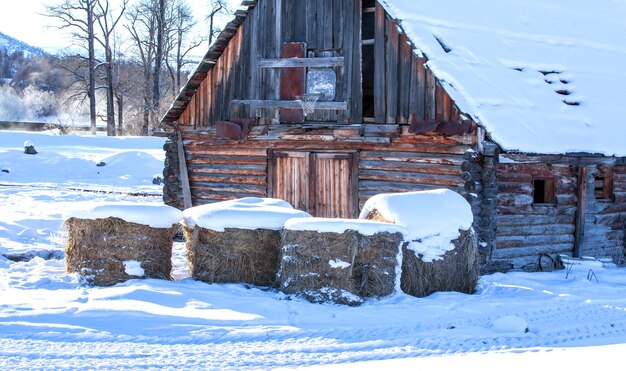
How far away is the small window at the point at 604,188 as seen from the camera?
1538cm

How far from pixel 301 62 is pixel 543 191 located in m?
4.86

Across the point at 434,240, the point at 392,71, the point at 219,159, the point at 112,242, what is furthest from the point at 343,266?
the point at 219,159

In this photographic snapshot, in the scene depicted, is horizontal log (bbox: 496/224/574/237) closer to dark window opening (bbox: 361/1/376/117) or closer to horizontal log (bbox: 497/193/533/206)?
horizontal log (bbox: 497/193/533/206)

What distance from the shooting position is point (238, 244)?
34.2 ft

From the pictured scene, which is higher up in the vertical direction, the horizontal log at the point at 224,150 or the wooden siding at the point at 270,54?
the wooden siding at the point at 270,54

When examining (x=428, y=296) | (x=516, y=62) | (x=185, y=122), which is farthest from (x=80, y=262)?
(x=516, y=62)

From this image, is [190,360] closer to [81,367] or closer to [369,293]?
[81,367]

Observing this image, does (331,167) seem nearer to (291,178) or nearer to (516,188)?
(291,178)

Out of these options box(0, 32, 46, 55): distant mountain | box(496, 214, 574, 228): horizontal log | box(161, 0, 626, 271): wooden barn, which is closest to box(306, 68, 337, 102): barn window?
box(161, 0, 626, 271): wooden barn

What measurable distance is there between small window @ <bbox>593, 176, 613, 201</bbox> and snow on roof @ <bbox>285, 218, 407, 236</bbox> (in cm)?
691

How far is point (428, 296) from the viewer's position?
1004 centimetres

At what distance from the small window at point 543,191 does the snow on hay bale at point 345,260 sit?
18.1ft

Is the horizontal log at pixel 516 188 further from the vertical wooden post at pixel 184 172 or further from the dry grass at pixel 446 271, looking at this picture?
the vertical wooden post at pixel 184 172

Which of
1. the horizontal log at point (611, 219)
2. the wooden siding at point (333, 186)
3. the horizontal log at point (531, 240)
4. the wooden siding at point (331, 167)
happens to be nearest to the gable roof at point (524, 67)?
the wooden siding at point (331, 167)
